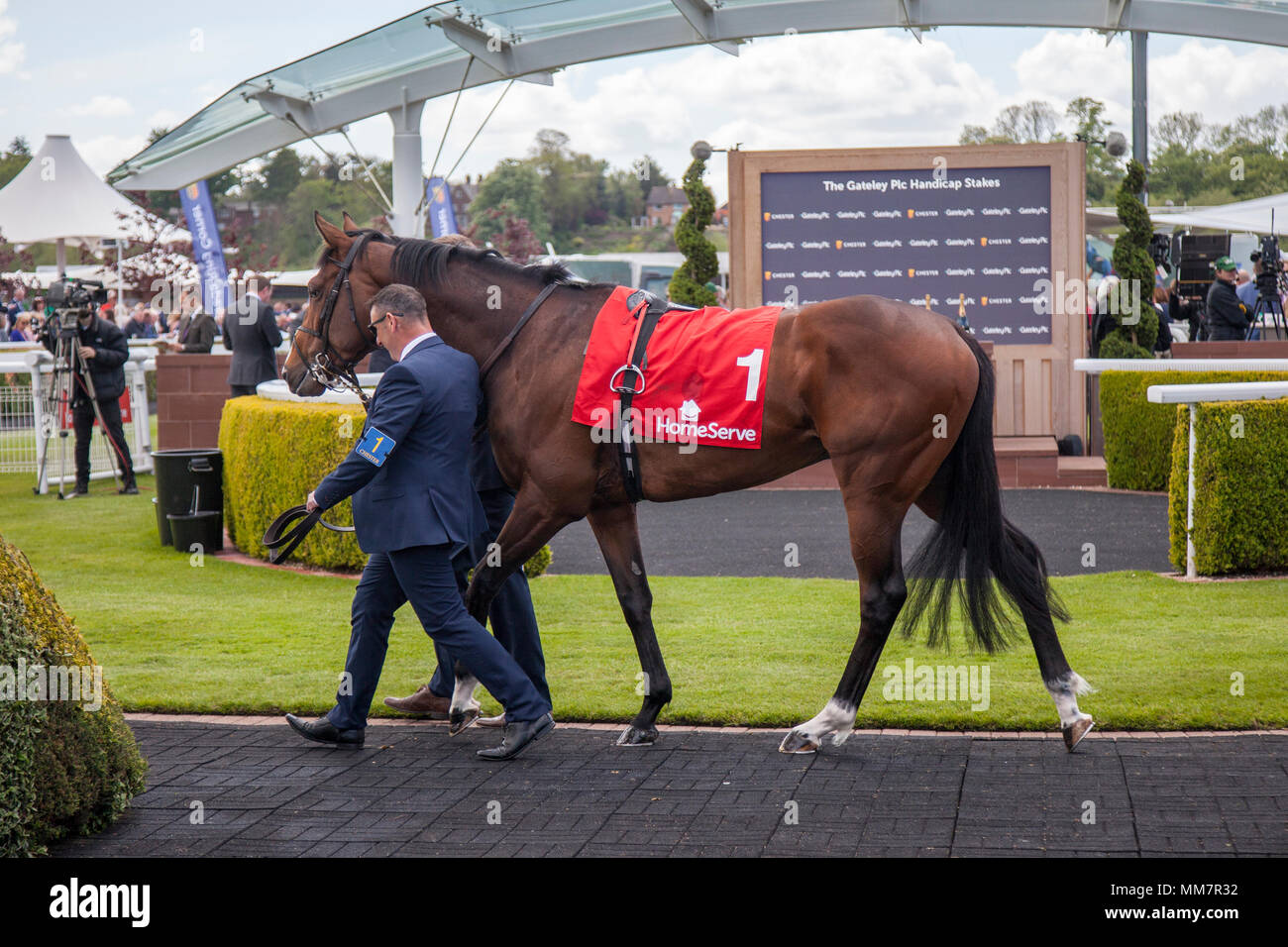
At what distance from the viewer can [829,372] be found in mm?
4977

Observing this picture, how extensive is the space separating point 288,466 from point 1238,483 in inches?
246

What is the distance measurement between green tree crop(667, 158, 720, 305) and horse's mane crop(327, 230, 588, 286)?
28.6 feet

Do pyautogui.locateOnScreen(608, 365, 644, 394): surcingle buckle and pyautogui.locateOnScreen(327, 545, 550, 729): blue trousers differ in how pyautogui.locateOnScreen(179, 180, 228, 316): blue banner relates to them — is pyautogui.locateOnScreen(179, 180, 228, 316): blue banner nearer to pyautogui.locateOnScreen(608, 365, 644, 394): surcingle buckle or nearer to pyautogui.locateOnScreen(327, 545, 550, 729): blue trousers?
pyautogui.locateOnScreen(327, 545, 550, 729): blue trousers

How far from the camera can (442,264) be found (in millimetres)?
5492

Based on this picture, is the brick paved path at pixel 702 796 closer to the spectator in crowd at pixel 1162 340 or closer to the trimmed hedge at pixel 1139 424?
the trimmed hedge at pixel 1139 424

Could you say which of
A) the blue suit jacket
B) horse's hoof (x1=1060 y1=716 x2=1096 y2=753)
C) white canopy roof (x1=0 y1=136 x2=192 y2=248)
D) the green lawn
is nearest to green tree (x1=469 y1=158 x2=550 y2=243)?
white canopy roof (x1=0 y1=136 x2=192 y2=248)

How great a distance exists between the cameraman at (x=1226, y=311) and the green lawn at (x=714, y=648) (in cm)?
761

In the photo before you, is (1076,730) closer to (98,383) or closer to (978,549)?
(978,549)

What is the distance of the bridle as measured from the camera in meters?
5.54

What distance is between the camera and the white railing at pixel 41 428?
1372 cm

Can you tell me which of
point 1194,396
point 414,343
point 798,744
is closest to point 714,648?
point 798,744

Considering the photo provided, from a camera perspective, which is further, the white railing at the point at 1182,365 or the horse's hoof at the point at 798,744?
the white railing at the point at 1182,365

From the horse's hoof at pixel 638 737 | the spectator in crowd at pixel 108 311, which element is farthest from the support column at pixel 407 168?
the horse's hoof at pixel 638 737
